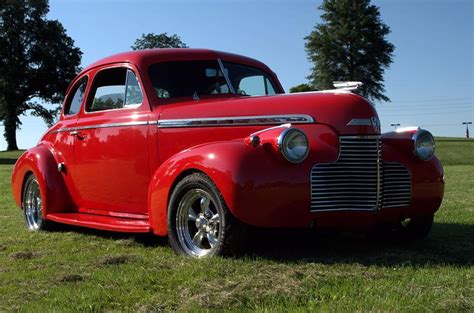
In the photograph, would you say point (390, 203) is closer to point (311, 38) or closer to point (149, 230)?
point (149, 230)

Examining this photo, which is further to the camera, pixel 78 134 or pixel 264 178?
pixel 78 134

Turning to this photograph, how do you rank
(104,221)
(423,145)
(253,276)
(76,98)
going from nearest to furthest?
1. (253,276)
2. (423,145)
3. (104,221)
4. (76,98)

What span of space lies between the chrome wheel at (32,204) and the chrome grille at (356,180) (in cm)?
403

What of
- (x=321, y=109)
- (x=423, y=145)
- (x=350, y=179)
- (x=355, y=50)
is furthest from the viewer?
(x=355, y=50)

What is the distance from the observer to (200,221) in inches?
189

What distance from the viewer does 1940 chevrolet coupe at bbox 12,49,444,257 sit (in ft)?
14.7

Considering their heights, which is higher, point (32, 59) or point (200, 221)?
point (32, 59)

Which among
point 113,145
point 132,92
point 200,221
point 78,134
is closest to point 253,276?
point 200,221

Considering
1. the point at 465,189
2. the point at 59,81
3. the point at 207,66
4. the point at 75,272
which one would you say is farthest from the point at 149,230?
the point at 59,81

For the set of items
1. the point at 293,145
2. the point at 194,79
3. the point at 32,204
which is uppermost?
the point at 194,79

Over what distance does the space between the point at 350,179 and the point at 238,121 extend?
106cm

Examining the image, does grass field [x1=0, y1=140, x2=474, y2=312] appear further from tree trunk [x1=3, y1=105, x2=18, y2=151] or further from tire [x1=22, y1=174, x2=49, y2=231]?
tree trunk [x1=3, y1=105, x2=18, y2=151]

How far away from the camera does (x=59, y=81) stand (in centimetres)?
4819

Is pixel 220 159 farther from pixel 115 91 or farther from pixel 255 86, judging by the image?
pixel 115 91
